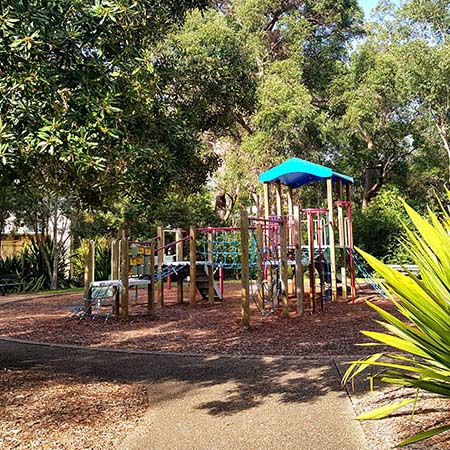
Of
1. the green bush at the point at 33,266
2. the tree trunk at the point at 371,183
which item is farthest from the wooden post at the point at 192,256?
the tree trunk at the point at 371,183

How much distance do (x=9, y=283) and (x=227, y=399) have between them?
14.4 meters

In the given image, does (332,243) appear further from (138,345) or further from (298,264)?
(138,345)

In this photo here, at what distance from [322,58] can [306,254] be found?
11728mm

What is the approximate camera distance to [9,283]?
16.8 meters

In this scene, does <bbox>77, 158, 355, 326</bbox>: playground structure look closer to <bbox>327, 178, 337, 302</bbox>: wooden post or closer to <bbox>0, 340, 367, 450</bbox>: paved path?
<bbox>327, 178, 337, 302</bbox>: wooden post

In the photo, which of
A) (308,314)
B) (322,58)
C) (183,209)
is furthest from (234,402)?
(322,58)

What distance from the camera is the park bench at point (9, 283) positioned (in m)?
16.4

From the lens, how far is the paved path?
11.4ft

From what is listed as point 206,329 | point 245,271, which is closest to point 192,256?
point 206,329

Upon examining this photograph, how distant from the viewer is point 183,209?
19.9m

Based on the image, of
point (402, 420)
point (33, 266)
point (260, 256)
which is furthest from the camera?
point (33, 266)

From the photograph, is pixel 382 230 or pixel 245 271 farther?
pixel 382 230

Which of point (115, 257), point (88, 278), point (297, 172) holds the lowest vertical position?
point (88, 278)

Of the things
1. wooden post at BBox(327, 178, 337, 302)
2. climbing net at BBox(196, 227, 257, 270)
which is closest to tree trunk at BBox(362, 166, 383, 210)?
climbing net at BBox(196, 227, 257, 270)
